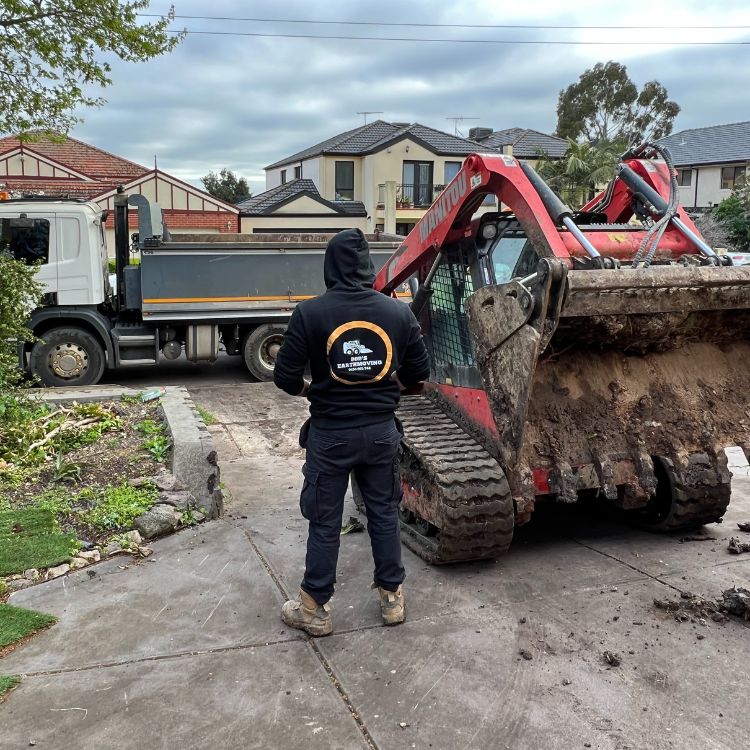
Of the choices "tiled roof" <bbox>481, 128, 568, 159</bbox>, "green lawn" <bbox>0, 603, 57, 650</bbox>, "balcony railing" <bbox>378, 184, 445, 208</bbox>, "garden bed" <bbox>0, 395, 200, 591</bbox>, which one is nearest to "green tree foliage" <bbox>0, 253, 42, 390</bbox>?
"garden bed" <bbox>0, 395, 200, 591</bbox>

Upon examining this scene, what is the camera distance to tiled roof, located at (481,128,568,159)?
4234cm

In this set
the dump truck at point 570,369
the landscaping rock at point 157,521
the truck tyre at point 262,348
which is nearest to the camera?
the dump truck at point 570,369

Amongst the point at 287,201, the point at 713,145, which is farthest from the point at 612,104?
the point at 287,201

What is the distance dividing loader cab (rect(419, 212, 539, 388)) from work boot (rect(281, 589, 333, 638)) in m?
1.75

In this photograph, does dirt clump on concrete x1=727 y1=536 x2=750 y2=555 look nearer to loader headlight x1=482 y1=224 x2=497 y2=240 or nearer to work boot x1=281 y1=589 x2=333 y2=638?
loader headlight x1=482 y1=224 x2=497 y2=240

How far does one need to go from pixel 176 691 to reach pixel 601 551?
276cm

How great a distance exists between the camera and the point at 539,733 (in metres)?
3.12

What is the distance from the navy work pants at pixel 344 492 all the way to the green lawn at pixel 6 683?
133cm

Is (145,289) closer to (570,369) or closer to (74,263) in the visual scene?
(74,263)

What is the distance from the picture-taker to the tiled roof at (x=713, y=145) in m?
42.2

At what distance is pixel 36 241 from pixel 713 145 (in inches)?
1685

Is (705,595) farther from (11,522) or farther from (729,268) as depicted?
(11,522)

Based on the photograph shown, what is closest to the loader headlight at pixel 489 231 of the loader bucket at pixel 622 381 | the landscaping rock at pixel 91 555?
the loader bucket at pixel 622 381

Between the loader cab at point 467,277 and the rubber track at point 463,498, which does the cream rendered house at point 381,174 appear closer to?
the loader cab at point 467,277
